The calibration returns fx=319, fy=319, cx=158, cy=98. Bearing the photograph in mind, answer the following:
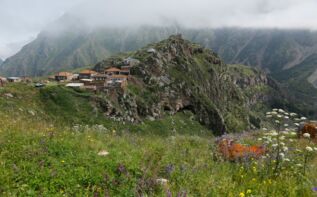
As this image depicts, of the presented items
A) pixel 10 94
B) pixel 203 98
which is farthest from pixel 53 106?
pixel 203 98

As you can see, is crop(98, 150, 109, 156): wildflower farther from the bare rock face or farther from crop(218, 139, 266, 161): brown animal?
the bare rock face

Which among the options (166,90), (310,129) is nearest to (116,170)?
(310,129)

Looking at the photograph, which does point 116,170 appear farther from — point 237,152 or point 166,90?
point 166,90

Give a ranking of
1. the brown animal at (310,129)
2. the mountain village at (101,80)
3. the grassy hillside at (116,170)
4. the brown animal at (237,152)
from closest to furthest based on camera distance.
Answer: the grassy hillside at (116,170) → the brown animal at (237,152) → the brown animal at (310,129) → the mountain village at (101,80)

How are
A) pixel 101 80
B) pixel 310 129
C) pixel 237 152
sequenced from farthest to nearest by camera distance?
pixel 101 80
pixel 310 129
pixel 237 152

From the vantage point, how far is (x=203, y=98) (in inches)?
6570

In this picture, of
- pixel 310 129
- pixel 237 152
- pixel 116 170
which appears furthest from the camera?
pixel 310 129

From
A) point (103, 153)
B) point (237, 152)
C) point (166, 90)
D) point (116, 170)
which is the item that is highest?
point (103, 153)

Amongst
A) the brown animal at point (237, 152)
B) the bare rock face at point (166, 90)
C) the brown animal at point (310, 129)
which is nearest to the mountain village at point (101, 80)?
the bare rock face at point (166, 90)

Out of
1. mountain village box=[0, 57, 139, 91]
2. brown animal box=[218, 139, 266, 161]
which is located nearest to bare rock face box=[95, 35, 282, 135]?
mountain village box=[0, 57, 139, 91]

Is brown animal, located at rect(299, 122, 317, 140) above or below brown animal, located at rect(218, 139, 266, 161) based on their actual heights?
below

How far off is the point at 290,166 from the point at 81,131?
6.96 meters

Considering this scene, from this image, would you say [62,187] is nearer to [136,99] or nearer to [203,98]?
[136,99]

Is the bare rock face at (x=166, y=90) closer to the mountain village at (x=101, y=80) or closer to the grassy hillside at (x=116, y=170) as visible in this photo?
the mountain village at (x=101, y=80)
